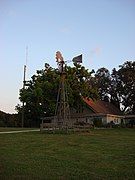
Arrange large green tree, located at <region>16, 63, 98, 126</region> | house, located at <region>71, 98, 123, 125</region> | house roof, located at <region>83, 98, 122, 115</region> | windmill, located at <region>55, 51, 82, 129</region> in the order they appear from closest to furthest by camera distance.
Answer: windmill, located at <region>55, 51, 82, 129</region> < large green tree, located at <region>16, 63, 98, 126</region> < house, located at <region>71, 98, 123, 125</region> < house roof, located at <region>83, 98, 122, 115</region>

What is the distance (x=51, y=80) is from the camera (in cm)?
4522

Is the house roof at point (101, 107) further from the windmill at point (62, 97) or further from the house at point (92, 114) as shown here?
the windmill at point (62, 97)

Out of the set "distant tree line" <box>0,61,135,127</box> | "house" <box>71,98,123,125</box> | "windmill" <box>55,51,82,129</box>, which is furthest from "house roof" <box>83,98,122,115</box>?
"windmill" <box>55,51,82,129</box>

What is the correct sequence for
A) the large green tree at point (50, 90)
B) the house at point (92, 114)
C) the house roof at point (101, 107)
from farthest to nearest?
the house roof at point (101, 107), the house at point (92, 114), the large green tree at point (50, 90)

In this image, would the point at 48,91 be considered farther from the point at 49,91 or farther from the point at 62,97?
the point at 62,97

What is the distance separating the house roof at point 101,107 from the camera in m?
53.8

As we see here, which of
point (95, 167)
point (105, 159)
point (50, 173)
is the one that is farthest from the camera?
point (105, 159)

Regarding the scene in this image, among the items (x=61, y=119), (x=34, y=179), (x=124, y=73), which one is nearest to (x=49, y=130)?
(x=61, y=119)

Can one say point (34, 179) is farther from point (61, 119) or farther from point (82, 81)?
point (82, 81)

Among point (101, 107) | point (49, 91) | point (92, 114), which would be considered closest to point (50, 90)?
point (49, 91)

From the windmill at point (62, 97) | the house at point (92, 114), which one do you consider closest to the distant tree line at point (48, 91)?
the house at point (92, 114)

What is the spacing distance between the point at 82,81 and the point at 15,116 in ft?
43.9

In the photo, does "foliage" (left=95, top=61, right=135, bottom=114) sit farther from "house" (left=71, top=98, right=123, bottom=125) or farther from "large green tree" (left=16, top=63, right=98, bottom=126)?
"large green tree" (left=16, top=63, right=98, bottom=126)

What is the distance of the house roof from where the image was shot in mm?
53781
